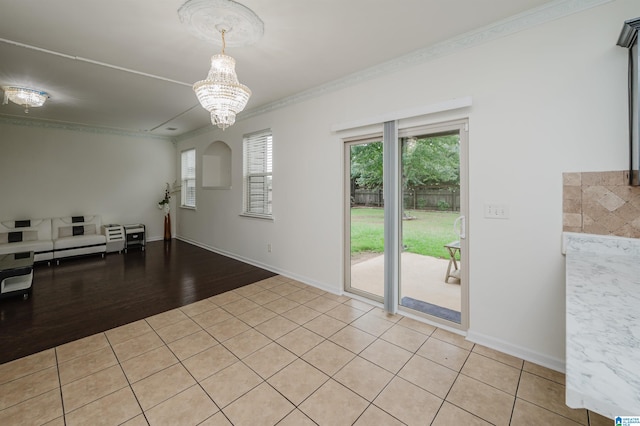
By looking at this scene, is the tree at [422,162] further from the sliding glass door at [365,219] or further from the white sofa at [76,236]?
the white sofa at [76,236]

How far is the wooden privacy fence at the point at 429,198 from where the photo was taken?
2.70m

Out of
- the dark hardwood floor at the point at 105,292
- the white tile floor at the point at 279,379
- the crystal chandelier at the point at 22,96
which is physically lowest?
the white tile floor at the point at 279,379

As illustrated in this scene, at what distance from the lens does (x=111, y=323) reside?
9.20 feet

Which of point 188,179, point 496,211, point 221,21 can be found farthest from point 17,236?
point 496,211

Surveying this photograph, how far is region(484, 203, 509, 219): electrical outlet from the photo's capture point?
231 centimetres

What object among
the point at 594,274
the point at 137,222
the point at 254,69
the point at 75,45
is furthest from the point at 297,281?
the point at 137,222

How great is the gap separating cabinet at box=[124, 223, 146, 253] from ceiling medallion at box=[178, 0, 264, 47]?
5.28 m

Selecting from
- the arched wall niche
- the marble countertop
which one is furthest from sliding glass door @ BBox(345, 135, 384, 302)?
the arched wall niche

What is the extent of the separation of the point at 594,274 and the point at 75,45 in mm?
4562

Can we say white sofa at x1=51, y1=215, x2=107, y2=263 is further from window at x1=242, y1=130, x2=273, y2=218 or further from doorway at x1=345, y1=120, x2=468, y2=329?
doorway at x1=345, y1=120, x2=468, y2=329

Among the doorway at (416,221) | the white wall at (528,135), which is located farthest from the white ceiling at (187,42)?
the doorway at (416,221)

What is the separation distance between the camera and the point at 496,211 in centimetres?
236

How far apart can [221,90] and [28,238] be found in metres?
5.66

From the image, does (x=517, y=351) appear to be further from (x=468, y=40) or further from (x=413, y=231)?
(x=468, y=40)
